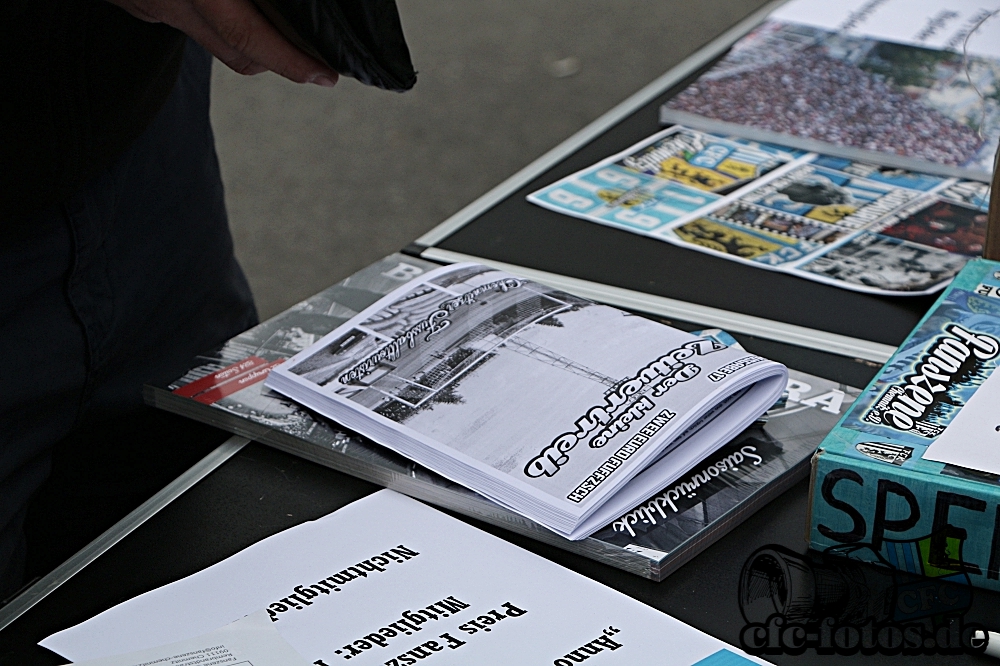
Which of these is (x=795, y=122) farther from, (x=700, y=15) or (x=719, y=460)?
(x=700, y=15)

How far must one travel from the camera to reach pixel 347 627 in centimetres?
57

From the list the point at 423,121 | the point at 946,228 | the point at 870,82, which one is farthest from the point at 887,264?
the point at 423,121

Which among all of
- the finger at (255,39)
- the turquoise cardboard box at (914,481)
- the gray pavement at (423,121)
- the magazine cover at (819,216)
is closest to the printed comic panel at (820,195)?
the magazine cover at (819,216)

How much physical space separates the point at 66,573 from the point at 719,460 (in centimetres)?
38

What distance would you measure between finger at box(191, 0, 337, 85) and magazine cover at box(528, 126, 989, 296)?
363mm

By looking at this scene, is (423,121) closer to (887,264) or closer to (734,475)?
(887,264)

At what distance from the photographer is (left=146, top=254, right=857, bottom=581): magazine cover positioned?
621 mm

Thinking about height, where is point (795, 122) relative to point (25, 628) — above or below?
above

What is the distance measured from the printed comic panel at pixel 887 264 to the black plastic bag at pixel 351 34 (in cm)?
39

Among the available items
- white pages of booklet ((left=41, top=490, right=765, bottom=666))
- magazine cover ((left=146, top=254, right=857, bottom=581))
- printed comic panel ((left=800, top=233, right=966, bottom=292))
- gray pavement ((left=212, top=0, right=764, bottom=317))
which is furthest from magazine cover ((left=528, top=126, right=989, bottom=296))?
gray pavement ((left=212, top=0, right=764, bottom=317))

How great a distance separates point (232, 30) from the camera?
0.68 meters

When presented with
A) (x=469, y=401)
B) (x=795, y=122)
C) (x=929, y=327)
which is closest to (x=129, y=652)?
(x=469, y=401)

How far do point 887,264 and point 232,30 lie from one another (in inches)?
21.3

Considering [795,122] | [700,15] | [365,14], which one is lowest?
[700,15]
